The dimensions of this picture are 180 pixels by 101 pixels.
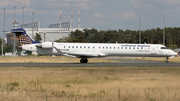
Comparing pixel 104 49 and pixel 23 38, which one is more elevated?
pixel 23 38

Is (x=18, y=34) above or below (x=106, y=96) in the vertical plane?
above

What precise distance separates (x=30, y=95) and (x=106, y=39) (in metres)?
105

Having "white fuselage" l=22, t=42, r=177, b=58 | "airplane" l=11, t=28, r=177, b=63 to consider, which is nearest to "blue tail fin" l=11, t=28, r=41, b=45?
"airplane" l=11, t=28, r=177, b=63

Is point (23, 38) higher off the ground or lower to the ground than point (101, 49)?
higher

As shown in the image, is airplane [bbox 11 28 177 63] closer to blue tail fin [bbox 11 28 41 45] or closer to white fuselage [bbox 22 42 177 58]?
white fuselage [bbox 22 42 177 58]

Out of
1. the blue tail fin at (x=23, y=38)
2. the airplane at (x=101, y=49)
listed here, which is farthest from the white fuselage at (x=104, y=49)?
the blue tail fin at (x=23, y=38)

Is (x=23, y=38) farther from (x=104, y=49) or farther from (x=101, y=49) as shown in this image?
(x=104, y=49)

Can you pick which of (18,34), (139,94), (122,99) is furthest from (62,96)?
(18,34)

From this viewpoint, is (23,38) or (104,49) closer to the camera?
(104,49)

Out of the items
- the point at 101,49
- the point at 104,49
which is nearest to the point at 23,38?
the point at 101,49

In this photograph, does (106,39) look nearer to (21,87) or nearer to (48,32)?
(48,32)

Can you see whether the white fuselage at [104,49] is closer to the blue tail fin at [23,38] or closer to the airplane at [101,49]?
the airplane at [101,49]

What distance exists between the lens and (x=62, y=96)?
423 inches

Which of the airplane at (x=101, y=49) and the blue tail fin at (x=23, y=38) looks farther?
the blue tail fin at (x=23, y=38)
